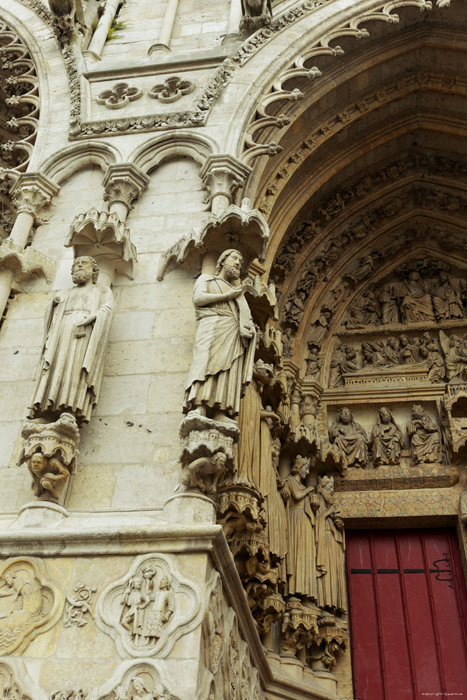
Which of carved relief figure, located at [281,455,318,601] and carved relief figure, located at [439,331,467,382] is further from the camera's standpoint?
carved relief figure, located at [439,331,467,382]

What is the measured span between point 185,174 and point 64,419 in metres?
3.13

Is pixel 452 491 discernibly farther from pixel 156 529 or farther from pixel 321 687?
pixel 156 529

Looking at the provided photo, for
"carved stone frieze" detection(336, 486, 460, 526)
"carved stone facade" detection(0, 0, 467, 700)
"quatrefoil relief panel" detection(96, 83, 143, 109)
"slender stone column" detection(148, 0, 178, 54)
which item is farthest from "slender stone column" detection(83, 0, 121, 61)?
"carved stone frieze" detection(336, 486, 460, 526)

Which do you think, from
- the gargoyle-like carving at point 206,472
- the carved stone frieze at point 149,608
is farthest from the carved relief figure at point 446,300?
the carved stone frieze at point 149,608

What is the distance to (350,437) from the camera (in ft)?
26.3

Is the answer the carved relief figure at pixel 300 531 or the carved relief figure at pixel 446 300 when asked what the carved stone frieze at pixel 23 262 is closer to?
the carved relief figure at pixel 300 531

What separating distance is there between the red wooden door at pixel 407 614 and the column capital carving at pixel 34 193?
15.6ft

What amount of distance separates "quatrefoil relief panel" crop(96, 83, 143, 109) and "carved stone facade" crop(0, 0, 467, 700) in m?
0.03

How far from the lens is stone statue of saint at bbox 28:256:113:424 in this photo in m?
4.66

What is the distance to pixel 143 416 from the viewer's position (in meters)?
4.94

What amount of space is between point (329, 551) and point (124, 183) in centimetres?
414

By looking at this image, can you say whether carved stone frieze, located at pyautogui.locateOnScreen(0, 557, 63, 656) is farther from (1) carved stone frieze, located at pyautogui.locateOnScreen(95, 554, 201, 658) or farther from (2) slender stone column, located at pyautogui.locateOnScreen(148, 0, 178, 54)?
(2) slender stone column, located at pyautogui.locateOnScreen(148, 0, 178, 54)

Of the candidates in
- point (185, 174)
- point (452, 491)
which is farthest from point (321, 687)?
point (185, 174)

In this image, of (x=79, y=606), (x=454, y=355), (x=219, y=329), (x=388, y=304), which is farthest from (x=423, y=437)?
(x=79, y=606)
